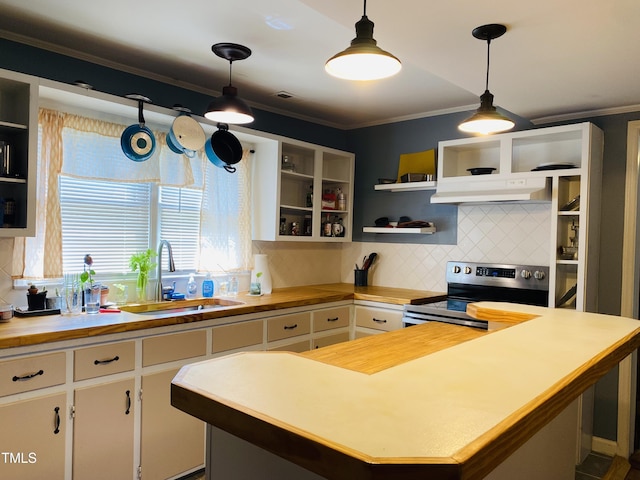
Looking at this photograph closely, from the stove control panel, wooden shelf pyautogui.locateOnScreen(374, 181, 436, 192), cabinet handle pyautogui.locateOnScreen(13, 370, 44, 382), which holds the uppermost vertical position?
wooden shelf pyautogui.locateOnScreen(374, 181, 436, 192)

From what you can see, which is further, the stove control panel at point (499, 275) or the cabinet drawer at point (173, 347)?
the stove control panel at point (499, 275)

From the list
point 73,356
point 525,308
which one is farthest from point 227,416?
point 525,308

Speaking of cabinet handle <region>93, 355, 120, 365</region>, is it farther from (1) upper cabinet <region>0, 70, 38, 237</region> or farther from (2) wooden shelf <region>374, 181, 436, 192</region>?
(2) wooden shelf <region>374, 181, 436, 192</region>

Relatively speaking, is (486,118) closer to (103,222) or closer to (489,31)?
(489,31)

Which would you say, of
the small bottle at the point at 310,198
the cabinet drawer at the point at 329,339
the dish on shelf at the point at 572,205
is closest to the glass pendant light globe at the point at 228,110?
the small bottle at the point at 310,198

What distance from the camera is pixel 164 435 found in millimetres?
2529

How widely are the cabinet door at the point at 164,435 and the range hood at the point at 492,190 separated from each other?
221cm

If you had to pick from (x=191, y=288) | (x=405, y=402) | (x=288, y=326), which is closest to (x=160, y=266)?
(x=191, y=288)

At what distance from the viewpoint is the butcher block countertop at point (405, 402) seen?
0.75 meters

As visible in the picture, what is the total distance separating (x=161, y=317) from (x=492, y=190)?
2295mm

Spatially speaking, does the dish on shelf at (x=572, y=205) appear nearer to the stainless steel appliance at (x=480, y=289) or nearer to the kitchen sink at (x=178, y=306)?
the stainless steel appliance at (x=480, y=289)

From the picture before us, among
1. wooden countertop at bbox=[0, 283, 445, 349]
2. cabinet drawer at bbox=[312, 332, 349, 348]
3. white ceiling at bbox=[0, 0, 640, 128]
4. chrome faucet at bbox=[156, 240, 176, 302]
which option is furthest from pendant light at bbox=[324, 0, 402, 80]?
cabinet drawer at bbox=[312, 332, 349, 348]

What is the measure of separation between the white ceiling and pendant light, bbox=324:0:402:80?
324 mm

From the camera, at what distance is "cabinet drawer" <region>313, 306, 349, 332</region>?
3.45 m
